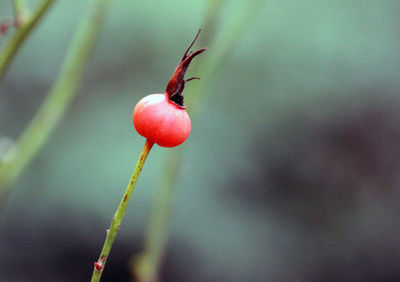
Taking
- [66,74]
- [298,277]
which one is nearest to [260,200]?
[298,277]

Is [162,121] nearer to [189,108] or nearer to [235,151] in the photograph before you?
[189,108]

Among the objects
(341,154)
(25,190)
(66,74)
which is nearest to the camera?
(66,74)

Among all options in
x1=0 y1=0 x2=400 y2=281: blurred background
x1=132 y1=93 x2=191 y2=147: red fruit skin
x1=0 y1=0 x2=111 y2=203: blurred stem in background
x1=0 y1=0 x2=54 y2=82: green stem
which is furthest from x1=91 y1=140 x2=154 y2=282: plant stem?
x1=0 y1=0 x2=400 y2=281: blurred background

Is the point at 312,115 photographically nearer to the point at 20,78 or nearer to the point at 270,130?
the point at 270,130

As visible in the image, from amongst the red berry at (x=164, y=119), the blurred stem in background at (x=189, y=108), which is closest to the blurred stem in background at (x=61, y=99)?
the blurred stem in background at (x=189, y=108)

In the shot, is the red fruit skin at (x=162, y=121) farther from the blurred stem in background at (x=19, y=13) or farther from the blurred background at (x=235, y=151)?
the blurred background at (x=235, y=151)

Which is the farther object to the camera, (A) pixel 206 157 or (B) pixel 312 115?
(B) pixel 312 115

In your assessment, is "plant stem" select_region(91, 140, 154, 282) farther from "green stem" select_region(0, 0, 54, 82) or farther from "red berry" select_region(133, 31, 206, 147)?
"green stem" select_region(0, 0, 54, 82)
